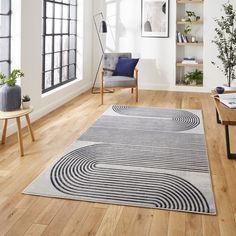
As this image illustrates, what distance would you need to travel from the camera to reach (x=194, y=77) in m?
7.67

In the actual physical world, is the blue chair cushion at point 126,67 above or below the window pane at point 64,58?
below

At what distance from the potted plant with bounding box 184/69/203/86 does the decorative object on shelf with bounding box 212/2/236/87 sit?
1.28 ft

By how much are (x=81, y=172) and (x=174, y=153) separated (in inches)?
42.2

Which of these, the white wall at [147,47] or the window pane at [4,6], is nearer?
the window pane at [4,6]

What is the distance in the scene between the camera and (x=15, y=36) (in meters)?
4.61

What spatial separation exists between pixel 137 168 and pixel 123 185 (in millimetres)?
416

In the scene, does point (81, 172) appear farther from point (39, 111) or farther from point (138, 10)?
point (138, 10)

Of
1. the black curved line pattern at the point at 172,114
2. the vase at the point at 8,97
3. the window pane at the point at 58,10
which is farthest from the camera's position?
the window pane at the point at 58,10

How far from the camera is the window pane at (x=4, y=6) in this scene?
448cm

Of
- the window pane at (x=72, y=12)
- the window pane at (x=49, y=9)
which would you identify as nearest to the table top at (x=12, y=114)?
the window pane at (x=49, y=9)

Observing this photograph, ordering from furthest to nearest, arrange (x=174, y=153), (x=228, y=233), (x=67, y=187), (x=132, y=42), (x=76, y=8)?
(x=132, y=42) → (x=76, y=8) → (x=174, y=153) → (x=67, y=187) → (x=228, y=233)

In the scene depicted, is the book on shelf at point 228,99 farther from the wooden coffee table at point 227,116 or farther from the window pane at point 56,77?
the window pane at point 56,77

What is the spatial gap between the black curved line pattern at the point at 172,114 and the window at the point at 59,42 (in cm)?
117

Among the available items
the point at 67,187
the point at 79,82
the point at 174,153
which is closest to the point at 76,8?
the point at 79,82
